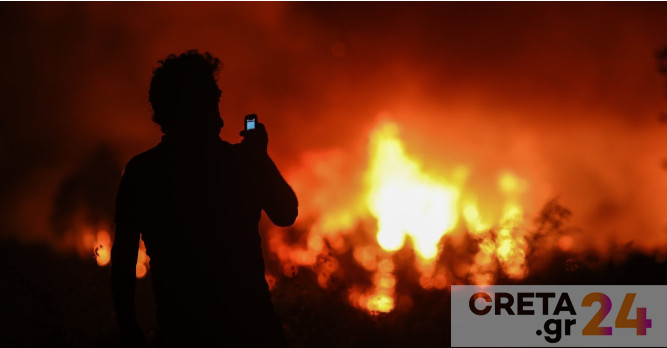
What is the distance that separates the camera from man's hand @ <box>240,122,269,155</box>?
3.11 m

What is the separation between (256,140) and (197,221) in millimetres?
479

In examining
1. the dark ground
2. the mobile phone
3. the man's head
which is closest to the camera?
the man's head

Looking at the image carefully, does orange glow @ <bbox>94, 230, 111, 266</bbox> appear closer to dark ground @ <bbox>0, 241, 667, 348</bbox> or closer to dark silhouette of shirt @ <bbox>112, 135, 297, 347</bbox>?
dark ground @ <bbox>0, 241, 667, 348</bbox>

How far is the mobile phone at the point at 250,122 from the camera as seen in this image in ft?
10.7

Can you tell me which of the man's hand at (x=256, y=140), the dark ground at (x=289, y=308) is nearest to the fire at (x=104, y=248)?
the dark ground at (x=289, y=308)

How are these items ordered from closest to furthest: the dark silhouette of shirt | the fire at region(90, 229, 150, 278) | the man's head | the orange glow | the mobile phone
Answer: the dark silhouette of shirt < the man's head < the mobile phone < the orange glow < the fire at region(90, 229, 150, 278)

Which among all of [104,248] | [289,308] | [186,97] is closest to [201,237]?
[186,97]

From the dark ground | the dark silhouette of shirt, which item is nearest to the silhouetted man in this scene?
the dark silhouette of shirt

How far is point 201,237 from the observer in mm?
2951

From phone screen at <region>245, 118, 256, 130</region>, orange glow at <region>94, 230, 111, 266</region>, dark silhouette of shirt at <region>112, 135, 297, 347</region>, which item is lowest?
dark silhouette of shirt at <region>112, 135, 297, 347</region>

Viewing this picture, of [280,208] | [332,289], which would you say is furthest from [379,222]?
[280,208]

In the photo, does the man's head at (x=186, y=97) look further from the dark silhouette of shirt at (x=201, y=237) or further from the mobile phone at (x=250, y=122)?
the mobile phone at (x=250, y=122)

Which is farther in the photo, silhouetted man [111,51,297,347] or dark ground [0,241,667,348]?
dark ground [0,241,667,348]

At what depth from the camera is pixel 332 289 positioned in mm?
9023
